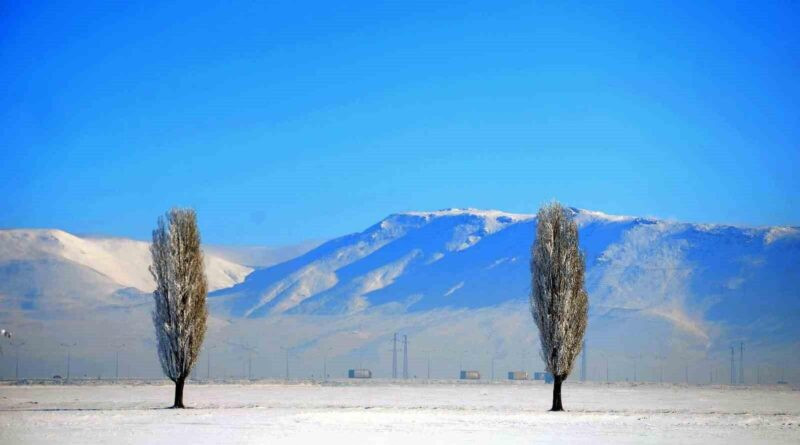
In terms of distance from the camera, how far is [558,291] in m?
65.4

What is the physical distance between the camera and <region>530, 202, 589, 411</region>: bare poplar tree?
6512cm

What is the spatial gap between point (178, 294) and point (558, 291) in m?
22.1

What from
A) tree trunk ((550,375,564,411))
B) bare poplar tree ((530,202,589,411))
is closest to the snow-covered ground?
tree trunk ((550,375,564,411))

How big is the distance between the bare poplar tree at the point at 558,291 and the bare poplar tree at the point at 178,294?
65.3 ft

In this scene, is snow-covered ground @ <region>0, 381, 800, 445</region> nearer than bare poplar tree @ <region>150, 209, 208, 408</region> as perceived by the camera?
Yes

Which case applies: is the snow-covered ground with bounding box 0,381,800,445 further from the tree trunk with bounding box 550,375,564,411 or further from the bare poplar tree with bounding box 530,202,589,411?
the bare poplar tree with bounding box 530,202,589,411

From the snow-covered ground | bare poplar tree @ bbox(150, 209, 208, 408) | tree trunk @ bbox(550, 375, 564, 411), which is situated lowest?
the snow-covered ground

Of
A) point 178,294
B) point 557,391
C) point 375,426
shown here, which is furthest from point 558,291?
point 178,294

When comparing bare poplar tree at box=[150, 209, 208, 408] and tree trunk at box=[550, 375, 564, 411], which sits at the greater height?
bare poplar tree at box=[150, 209, 208, 408]

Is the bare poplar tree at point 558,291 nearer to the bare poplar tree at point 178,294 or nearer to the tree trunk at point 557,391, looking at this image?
the tree trunk at point 557,391

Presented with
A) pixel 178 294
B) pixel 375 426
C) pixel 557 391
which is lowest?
pixel 375 426

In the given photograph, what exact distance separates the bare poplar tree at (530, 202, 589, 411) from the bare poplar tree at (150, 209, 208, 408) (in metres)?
19.9

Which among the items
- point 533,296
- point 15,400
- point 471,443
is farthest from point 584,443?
point 15,400

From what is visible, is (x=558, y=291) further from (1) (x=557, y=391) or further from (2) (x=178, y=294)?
(2) (x=178, y=294)
